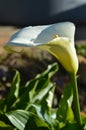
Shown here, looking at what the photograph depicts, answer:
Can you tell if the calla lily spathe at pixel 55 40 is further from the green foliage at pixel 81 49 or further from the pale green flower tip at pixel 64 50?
the green foliage at pixel 81 49

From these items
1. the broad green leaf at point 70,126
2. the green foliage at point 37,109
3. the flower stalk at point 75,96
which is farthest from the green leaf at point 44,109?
the flower stalk at point 75,96

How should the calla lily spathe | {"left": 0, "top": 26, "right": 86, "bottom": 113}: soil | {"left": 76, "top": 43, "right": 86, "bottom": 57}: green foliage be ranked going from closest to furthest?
1. the calla lily spathe
2. {"left": 0, "top": 26, "right": 86, "bottom": 113}: soil
3. {"left": 76, "top": 43, "right": 86, "bottom": 57}: green foliage

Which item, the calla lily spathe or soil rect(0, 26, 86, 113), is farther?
soil rect(0, 26, 86, 113)

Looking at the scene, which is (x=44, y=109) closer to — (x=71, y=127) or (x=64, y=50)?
(x=71, y=127)

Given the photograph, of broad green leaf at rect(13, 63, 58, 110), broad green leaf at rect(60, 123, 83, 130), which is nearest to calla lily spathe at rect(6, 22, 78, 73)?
broad green leaf at rect(60, 123, 83, 130)

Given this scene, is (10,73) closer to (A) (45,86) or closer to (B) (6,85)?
(B) (6,85)

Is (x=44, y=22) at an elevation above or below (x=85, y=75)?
above

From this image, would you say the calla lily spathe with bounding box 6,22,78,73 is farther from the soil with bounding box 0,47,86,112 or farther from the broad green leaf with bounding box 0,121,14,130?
the soil with bounding box 0,47,86,112

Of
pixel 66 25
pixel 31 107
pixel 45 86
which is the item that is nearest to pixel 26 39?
pixel 66 25
